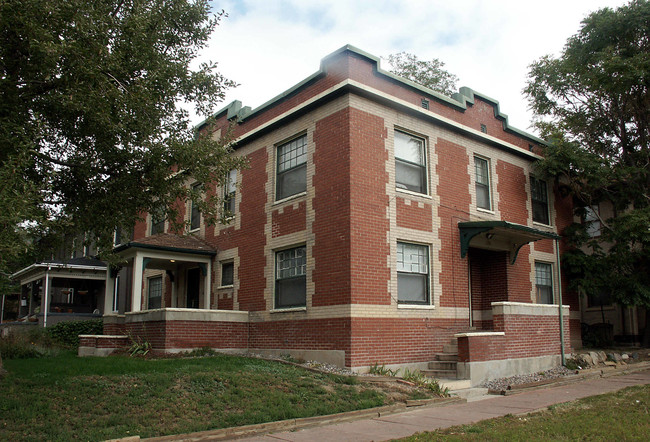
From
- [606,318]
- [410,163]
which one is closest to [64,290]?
[410,163]

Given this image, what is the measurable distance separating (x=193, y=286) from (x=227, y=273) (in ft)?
8.83

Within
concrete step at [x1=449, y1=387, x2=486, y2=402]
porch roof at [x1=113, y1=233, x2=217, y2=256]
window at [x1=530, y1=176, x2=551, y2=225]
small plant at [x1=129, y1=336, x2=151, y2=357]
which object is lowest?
concrete step at [x1=449, y1=387, x2=486, y2=402]

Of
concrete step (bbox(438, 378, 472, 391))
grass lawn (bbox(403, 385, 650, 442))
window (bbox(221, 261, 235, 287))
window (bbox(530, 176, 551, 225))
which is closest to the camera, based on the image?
grass lawn (bbox(403, 385, 650, 442))

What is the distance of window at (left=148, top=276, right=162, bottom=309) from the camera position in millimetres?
22453

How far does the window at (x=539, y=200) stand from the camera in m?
19.8

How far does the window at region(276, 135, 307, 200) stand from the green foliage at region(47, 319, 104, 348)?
1051 cm

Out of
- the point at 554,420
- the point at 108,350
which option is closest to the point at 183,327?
the point at 108,350

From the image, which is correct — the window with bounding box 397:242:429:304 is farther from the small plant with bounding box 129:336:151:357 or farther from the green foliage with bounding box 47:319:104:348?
the green foliage with bounding box 47:319:104:348

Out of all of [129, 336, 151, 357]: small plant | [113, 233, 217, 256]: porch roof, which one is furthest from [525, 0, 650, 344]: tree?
[129, 336, 151, 357]: small plant

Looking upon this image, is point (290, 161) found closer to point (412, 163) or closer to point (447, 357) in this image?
point (412, 163)

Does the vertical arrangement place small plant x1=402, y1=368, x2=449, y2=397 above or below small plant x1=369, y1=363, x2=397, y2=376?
below

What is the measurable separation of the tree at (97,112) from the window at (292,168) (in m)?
3.28

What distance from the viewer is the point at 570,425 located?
322 inches

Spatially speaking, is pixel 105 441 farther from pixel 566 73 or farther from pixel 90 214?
pixel 566 73
